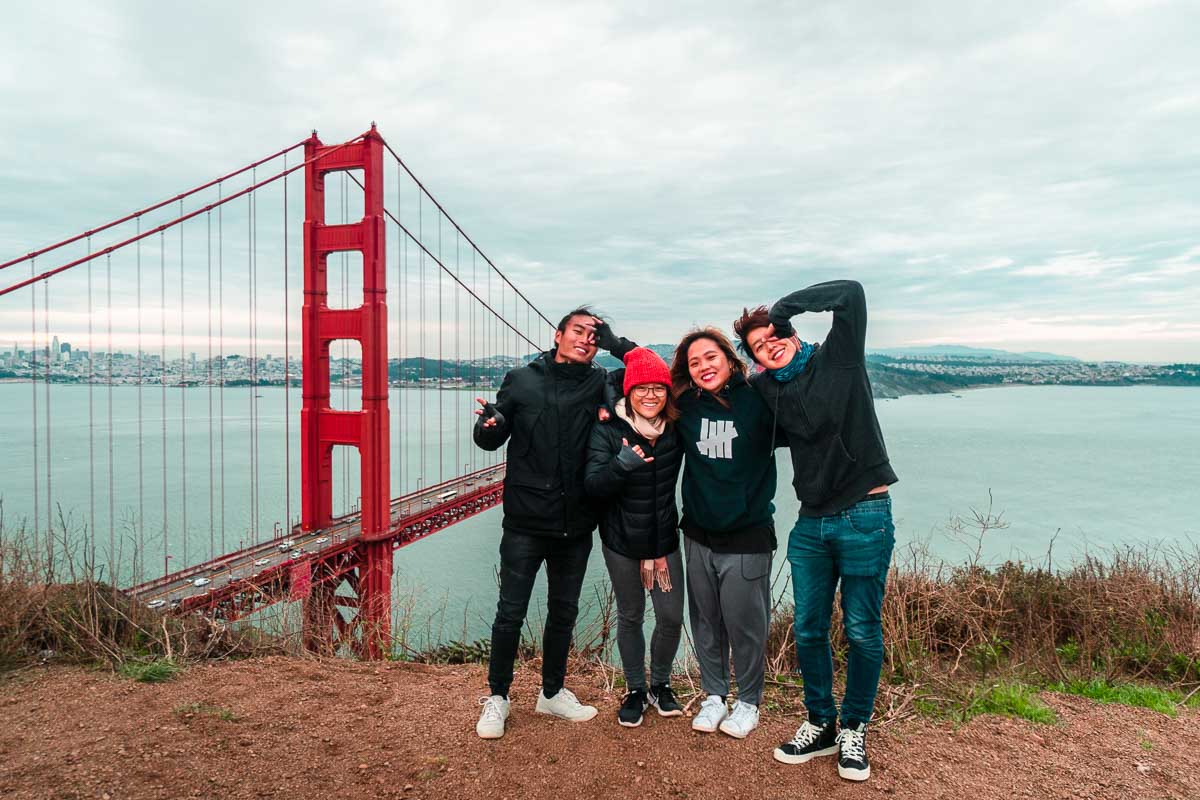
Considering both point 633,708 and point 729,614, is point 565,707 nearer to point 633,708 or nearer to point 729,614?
point 633,708

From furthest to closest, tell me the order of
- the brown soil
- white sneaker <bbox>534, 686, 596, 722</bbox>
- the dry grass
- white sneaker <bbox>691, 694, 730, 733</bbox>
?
the dry grass → white sneaker <bbox>534, 686, 596, 722</bbox> → white sneaker <bbox>691, 694, 730, 733</bbox> → the brown soil

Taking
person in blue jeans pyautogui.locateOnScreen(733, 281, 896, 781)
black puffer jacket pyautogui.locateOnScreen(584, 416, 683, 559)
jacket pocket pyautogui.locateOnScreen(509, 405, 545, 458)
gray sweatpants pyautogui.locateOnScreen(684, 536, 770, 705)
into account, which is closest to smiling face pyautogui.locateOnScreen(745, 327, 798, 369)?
person in blue jeans pyautogui.locateOnScreen(733, 281, 896, 781)

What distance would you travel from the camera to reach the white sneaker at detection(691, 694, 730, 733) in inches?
98.0

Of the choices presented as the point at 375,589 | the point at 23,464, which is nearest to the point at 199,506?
the point at 23,464

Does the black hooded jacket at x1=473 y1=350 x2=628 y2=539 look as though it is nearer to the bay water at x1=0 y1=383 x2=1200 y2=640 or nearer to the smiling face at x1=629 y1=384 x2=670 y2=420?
the smiling face at x1=629 y1=384 x2=670 y2=420

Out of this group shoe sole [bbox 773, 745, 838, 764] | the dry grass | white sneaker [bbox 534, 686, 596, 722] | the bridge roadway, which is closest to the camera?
shoe sole [bbox 773, 745, 838, 764]

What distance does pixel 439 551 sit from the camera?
18469mm

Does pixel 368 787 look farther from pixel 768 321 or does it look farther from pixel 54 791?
pixel 768 321

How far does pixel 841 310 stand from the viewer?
7.28 feet

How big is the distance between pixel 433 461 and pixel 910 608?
30989mm

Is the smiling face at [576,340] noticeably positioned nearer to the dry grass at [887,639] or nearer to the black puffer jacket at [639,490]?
the black puffer jacket at [639,490]

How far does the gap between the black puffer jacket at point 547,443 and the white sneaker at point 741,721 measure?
840 millimetres

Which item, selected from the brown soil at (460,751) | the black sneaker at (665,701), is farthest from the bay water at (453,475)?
the black sneaker at (665,701)

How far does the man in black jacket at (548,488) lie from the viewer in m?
2.48
